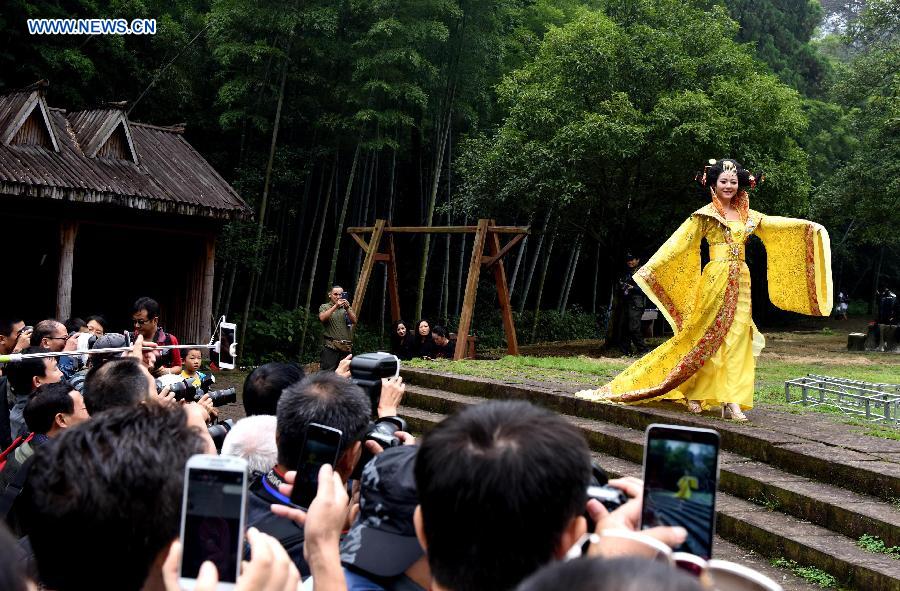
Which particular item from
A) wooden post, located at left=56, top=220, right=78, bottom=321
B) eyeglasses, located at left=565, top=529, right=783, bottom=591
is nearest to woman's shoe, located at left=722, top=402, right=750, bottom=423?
eyeglasses, located at left=565, top=529, right=783, bottom=591

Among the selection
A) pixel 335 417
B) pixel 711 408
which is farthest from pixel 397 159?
pixel 335 417

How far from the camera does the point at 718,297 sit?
19.8 feet

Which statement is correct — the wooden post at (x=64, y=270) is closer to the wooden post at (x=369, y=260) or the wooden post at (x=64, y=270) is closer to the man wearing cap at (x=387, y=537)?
the wooden post at (x=369, y=260)

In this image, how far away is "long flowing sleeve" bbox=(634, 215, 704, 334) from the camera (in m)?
6.31

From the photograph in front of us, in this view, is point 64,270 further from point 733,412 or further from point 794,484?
point 794,484

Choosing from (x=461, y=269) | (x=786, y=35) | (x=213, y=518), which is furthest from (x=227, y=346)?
(x=786, y=35)

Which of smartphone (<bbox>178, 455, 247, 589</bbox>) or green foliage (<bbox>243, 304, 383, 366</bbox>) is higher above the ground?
smartphone (<bbox>178, 455, 247, 589</bbox>)

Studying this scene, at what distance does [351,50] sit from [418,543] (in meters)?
15.0

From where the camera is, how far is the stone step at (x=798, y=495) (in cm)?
413

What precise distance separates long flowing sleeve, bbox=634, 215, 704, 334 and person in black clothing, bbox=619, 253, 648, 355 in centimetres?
798

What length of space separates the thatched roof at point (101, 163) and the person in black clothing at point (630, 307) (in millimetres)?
6390

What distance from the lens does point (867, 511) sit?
13.8ft

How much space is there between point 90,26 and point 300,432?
13.1m

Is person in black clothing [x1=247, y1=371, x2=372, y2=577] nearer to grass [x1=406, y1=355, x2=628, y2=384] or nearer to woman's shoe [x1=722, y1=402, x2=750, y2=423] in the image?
woman's shoe [x1=722, y1=402, x2=750, y2=423]
